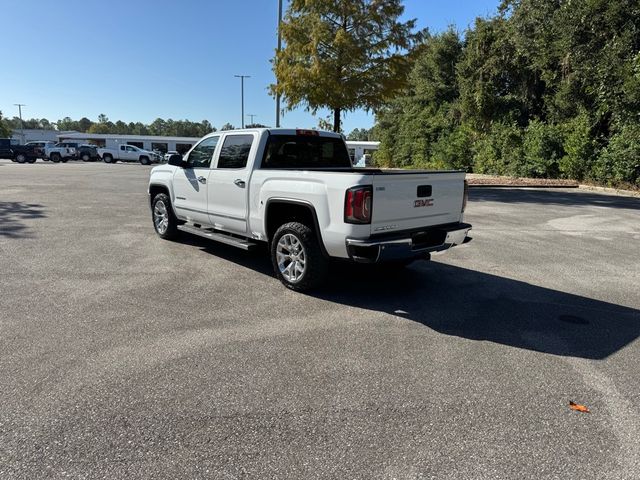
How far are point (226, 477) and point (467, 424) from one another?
152cm

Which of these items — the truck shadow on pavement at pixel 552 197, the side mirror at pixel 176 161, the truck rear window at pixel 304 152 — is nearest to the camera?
the truck rear window at pixel 304 152

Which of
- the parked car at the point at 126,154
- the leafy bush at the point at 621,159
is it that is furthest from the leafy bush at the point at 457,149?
the parked car at the point at 126,154

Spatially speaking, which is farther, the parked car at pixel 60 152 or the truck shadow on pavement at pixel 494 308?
the parked car at pixel 60 152

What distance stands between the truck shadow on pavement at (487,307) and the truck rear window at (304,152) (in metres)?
1.51

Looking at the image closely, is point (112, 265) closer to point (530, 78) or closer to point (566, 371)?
point (566, 371)

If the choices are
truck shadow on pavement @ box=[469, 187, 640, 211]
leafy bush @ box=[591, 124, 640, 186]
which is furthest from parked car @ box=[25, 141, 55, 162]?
leafy bush @ box=[591, 124, 640, 186]

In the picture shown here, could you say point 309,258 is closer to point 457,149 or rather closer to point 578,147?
point 578,147

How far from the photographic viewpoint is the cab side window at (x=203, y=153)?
699 cm

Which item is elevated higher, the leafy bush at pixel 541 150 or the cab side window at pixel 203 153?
the leafy bush at pixel 541 150

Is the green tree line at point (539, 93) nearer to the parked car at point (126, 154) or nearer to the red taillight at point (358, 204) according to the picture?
the red taillight at point (358, 204)

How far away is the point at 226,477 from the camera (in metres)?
2.47

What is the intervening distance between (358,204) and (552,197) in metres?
14.1

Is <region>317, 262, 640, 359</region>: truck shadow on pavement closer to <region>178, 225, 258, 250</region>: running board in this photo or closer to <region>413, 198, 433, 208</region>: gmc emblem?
<region>413, 198, 433, 208</region>: gmc emblem

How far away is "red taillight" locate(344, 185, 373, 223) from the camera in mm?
4645
